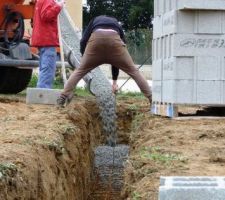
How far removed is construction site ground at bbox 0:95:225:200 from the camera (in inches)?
201

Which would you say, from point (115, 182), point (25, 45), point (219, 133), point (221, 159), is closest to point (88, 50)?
point (115, 182)

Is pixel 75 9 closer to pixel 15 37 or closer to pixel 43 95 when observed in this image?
pixel 15 37

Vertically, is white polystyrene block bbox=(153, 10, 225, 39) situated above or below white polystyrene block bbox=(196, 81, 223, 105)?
above

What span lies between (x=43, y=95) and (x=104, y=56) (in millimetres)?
1178

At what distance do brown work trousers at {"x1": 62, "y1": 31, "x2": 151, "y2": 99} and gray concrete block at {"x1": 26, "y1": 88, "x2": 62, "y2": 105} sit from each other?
51 cm

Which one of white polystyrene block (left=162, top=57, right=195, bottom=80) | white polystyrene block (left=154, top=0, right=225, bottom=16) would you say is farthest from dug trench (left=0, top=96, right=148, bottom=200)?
white polystyrene block (left=154, top=0, right=225, bottom=16)

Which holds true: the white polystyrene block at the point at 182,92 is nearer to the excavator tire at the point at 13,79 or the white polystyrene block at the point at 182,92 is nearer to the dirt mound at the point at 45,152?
the dirt mound at the point at 45,152

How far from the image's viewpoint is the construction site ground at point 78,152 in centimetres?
511

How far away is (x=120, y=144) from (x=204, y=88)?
422 cm

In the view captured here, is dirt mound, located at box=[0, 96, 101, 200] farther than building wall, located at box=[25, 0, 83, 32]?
No

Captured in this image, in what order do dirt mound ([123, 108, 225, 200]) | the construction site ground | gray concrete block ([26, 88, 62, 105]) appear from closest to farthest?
dirt mound ([123, 108, 225, 200]) → the construction site ground → gray concrete block ([26, 88, 62, 105])

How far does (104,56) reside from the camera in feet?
34.7

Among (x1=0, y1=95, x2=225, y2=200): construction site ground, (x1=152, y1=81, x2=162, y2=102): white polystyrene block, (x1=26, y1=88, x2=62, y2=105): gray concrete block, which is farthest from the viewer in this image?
(x1=26, y1=88, x2=62, y2=105): gray concrete block

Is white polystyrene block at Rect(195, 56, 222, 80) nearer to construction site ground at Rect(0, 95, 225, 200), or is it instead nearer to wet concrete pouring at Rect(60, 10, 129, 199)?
construction site ground at Rect(0, 95, 225, 200)
